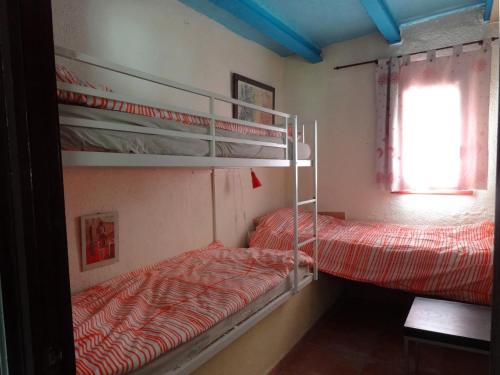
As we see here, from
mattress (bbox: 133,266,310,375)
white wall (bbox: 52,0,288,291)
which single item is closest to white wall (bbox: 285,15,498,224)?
white wall (bbox: 52,0,288,291)

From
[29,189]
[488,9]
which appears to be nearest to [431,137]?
[488,9]

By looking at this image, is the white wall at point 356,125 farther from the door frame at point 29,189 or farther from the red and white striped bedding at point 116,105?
the door frame at point 29,189

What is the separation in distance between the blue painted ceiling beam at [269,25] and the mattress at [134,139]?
4.33ft

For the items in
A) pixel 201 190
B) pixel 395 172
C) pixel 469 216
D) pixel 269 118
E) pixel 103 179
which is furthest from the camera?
pixel 269 118

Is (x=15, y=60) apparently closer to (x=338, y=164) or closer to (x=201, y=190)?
(x=201, y=190)

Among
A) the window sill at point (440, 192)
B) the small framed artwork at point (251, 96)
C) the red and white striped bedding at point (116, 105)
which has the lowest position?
the window sill at point (440, 192)

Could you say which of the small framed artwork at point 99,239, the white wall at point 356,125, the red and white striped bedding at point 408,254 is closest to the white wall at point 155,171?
the small framed artwork at point 99,239

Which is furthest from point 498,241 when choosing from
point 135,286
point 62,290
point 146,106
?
point 135,286

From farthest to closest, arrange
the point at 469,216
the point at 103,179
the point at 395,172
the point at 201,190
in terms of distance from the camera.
Answer: the point at 395,172, the point at 469,216, the point at 201,190, the point at 103,179

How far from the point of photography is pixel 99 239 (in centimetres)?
208

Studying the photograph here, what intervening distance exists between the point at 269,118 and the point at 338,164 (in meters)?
0.94

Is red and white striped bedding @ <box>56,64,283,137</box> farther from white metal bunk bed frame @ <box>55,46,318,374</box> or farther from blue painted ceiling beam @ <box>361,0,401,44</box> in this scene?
blue painted ceiling beam @ <box>361,0,401,44</box>

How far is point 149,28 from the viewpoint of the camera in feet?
7.90

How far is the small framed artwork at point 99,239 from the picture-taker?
1997mm
